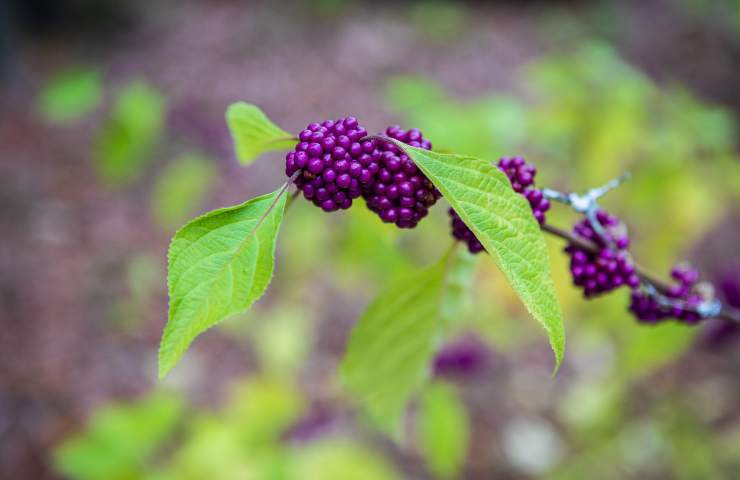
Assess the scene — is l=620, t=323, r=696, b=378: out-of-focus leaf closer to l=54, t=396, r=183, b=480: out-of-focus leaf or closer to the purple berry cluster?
the purple berry cluster

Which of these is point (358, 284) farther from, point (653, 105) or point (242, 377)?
point (653, 105)

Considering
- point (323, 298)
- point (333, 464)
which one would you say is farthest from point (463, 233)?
point (323, 298)

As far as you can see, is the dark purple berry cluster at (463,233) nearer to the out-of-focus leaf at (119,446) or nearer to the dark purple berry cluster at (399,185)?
the dark purple berry cluster at (399,185)

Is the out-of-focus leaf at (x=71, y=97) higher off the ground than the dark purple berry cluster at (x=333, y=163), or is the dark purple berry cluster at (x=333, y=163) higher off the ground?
the out-of-focus leaf at (x=71, y=97)

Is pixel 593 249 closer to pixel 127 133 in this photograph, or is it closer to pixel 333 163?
pixel 333 163

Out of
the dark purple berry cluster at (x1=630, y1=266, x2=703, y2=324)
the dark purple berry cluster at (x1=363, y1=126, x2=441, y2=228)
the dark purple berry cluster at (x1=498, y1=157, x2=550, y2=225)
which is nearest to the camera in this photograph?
the dark purple berry cluster at (x1=363, y1=126, x2=441, y2=228)

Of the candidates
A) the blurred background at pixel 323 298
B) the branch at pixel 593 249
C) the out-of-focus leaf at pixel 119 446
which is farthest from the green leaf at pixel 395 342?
the out-of-focus leaf at pixel 119 446

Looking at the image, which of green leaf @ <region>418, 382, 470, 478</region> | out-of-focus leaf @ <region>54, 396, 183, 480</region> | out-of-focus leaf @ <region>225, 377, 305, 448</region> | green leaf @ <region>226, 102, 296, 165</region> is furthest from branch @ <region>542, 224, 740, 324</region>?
out-of-focus leaf @ <region>54, 396, 183, 480</region>
